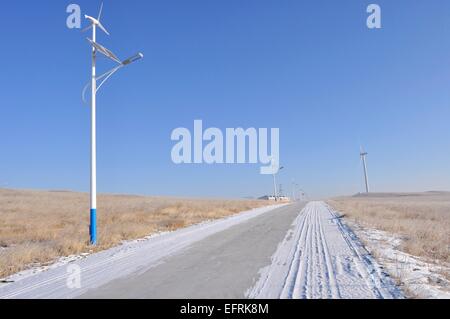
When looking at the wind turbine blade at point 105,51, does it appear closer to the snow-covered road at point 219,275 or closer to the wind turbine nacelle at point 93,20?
the wind turbine nacelle at point 93,20

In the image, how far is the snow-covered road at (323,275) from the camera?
592cm

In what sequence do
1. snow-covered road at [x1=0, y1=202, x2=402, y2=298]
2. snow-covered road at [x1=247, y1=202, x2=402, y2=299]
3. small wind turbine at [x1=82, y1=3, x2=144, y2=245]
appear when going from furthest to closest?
small wind turbine at [x1=82, y1=3, x2=144, y2=245], snow-covered road at [x1=0, y1=202, x2=402, y2=298], snow-covered road at [x1=247, y1=202, x2=402, y2=299]

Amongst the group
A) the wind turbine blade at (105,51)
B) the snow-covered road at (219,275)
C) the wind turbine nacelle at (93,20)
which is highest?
the wind turbine nacelle at (93,20)

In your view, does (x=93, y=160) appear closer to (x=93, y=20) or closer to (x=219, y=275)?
(x=93, y=20)

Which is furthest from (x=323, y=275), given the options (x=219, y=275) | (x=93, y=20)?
(x=93, y=20)

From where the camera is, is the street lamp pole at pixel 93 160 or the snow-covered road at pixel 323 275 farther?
the street lamp pole at pixel 93 160

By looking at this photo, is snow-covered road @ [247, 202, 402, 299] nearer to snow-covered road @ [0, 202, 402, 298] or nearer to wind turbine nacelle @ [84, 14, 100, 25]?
snow-covered road @ [0, 202, 402, 298]

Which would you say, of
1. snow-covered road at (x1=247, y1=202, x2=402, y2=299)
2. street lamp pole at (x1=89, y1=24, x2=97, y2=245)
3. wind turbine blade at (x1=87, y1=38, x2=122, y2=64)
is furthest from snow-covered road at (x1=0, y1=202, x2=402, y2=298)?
wind turbine blade at (x1=87, y1=38, x2=122, y2=64)

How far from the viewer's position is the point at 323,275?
283 inches

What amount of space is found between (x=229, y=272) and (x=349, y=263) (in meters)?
2.91

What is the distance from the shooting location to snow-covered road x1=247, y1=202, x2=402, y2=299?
233 inches

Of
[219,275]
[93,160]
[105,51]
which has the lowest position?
[219,275]

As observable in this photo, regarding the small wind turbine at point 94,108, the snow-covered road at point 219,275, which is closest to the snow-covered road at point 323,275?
the snow-covered road at point 219,275
